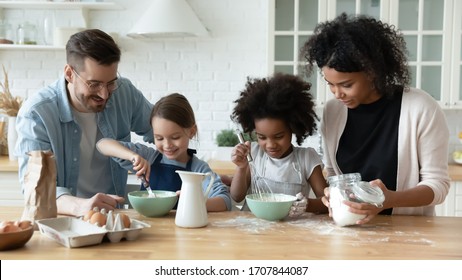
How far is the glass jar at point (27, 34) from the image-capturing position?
155 inches

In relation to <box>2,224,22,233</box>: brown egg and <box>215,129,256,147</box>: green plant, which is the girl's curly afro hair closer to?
<box>2,224,22,233</box>: brown egg

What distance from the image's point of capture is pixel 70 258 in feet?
4.24

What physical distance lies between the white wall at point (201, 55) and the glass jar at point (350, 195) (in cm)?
256

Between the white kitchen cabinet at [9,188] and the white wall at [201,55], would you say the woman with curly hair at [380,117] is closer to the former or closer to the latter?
the white wall at [201,55]

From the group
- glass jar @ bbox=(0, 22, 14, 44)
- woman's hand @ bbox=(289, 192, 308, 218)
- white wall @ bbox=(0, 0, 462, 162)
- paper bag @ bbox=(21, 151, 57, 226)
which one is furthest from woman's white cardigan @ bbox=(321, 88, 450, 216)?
glass jar @ bbox=(0, 22, 14, 44)

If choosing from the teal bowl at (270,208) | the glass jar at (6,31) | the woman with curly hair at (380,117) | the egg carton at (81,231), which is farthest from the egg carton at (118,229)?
the glass jar at (6,31)

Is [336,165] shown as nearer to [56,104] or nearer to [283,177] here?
[283,177]

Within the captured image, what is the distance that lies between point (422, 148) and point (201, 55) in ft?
8.46

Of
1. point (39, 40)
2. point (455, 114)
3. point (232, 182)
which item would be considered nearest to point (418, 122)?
point (232, 182)

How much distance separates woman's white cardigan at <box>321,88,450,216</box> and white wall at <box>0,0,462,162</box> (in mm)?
2271

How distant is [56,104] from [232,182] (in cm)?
75

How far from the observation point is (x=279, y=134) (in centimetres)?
196

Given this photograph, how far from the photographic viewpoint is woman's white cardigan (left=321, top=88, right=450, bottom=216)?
179cm

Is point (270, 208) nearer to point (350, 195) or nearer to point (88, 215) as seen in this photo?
point (350, 195)
